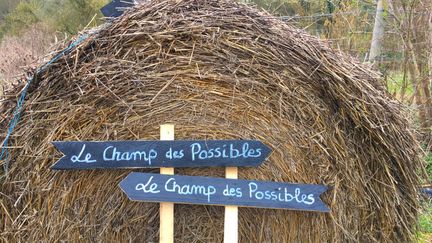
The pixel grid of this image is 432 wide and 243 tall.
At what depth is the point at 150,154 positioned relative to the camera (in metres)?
2.62

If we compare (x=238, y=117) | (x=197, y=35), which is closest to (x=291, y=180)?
(x=238, y=117)

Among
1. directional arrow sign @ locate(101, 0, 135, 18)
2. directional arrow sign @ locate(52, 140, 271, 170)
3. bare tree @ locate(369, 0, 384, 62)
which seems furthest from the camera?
bare tree @ locate(369, 0, 384, 62)

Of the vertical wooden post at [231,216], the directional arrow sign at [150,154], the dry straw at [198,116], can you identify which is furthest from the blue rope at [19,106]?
the vertical wooden post at [231,216]

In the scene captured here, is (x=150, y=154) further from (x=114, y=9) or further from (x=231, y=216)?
(x=114, y=9)

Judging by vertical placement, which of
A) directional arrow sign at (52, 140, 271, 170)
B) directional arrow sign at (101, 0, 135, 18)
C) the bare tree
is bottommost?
directional arrow sign at (52, 140, 271, 170)

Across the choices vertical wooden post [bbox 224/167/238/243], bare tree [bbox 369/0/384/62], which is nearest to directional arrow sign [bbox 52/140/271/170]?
vertical wooden post [bbox 224/167/238/243]

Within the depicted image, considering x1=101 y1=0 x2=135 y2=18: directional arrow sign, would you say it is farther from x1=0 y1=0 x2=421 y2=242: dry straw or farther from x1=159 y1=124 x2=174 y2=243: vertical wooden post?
x1=159 y1=124 x2=174 y2=243: vertical wooden post

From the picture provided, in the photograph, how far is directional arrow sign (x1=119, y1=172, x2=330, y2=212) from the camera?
8.56 ft

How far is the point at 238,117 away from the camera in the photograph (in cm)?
275

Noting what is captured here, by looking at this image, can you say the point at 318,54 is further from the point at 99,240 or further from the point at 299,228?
the point at 99,240

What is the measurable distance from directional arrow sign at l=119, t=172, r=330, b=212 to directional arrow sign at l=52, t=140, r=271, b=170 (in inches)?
3.3

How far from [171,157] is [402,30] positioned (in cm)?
513

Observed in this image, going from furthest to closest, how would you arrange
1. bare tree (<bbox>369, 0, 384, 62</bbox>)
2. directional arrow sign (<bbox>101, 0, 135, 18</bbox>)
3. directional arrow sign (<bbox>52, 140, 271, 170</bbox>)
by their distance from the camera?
bare tree (<bbox>369, 0, 384, 62</bbox>) → directional arrow sign (<bbox>101, 0, 135, 18</bbox>) → directional arrow sign (<bbox>52, 140, 271, 170</bbox>)

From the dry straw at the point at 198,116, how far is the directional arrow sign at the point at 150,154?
0.30 feet
